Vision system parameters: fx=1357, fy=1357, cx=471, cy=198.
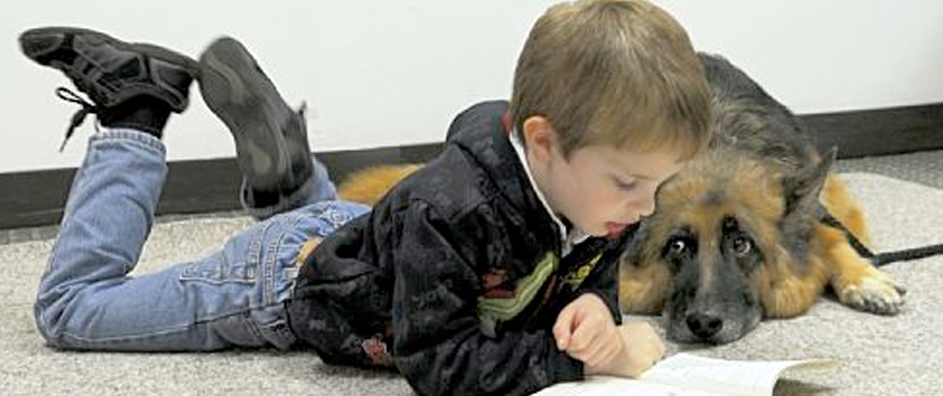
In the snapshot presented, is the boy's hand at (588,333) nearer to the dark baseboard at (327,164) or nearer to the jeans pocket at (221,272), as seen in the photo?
the jeans pocket at (221,272)

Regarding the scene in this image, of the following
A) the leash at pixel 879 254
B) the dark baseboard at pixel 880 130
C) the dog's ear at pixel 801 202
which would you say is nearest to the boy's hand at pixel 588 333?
the dog's ear at pixel 801 202

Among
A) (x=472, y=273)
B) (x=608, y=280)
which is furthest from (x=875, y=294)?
(x=472, y=273)

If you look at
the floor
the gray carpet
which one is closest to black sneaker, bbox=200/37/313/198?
the gray carpet

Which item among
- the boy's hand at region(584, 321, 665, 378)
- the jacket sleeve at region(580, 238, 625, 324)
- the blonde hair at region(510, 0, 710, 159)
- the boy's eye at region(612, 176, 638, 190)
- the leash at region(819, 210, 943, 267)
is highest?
the blonde hair at region(510, 0, 710, 159)

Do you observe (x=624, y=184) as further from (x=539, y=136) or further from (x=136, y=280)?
(x=136, y=280)

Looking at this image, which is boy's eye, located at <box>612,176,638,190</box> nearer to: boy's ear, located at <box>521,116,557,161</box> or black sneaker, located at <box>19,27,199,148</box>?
boy's ear, located at <box>521,116,557,161</box>

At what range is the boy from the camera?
4.75 feet

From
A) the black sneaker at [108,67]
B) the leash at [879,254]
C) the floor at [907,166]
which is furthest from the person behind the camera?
the floor at [907,166]

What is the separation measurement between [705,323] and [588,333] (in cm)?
47

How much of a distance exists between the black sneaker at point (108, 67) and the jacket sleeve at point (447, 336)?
0.50 m

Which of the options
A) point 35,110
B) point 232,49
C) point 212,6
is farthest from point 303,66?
point 232,49

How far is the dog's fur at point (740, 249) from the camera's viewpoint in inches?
80.8

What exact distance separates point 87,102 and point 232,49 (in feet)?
0.73

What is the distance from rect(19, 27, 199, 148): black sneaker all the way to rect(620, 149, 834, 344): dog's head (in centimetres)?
76
